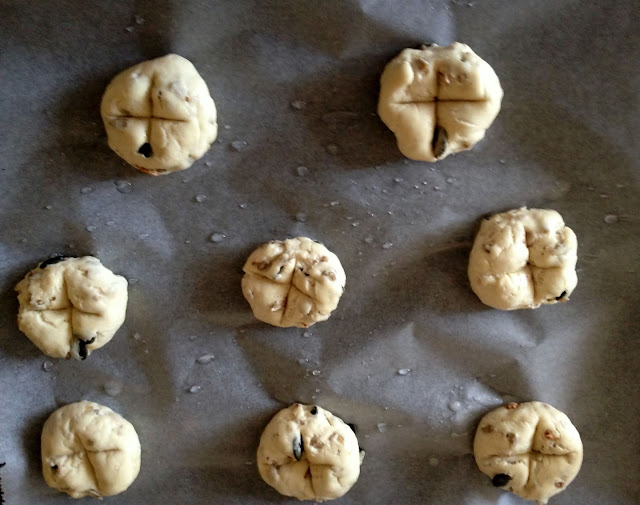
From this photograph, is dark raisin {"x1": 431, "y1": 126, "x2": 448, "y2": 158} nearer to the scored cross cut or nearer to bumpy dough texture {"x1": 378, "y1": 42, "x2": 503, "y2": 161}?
bumpy dough texture {"x1": 378, "y1": 42, "x2": 503, "y2": 161}

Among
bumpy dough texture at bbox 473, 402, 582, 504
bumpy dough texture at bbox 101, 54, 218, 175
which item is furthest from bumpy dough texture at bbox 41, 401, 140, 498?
bumpy dough texture at bbox 473, 402, 582, 504

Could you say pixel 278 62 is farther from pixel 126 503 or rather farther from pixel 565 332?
pixel 126 503

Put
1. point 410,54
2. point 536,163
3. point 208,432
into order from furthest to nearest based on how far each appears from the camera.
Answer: point 208,432, point 536,163, point 410,54

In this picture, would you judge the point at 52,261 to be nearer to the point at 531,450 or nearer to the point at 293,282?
the point at 293,282

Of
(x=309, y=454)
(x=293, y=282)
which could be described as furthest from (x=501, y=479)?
(x=293, y=282)

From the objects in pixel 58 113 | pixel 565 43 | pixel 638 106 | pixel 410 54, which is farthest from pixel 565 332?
pixel 58 113

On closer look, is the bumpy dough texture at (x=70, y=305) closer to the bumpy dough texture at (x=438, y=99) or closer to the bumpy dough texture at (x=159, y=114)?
the bumpy dough texture at (x=159, y=114)
